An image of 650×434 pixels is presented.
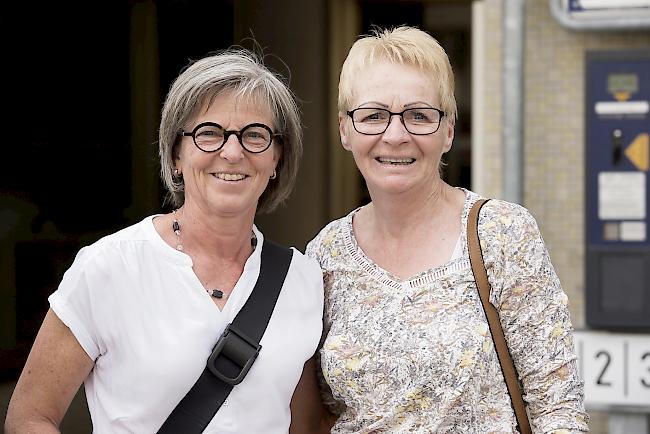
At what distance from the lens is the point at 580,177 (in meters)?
5.05

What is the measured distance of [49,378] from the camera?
231 centimetres

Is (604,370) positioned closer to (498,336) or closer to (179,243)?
(498,336)

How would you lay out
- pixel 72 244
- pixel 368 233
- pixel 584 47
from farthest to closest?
pixel 72 244
pixel 584 47
pixel 368 233

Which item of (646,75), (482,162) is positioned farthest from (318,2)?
(646,75)

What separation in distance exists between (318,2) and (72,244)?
7.68ft

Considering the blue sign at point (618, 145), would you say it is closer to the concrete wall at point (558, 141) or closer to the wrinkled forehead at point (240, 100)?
the concrete wall at point (558, 141)

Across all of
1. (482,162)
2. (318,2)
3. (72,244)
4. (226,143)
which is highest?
(318,2)

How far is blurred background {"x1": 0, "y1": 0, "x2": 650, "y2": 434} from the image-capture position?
472 centimetres

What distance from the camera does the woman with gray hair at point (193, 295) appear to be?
229 centimetres

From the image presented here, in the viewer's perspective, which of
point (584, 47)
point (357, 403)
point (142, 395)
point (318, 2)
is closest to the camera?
point (142, 395)

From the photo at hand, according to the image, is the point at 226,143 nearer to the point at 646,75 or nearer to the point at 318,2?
the point at 646,75

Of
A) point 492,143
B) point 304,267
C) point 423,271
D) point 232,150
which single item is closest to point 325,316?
point 304,267

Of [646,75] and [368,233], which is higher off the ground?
[646,75]

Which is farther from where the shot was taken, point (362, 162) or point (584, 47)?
point (584, 47)
